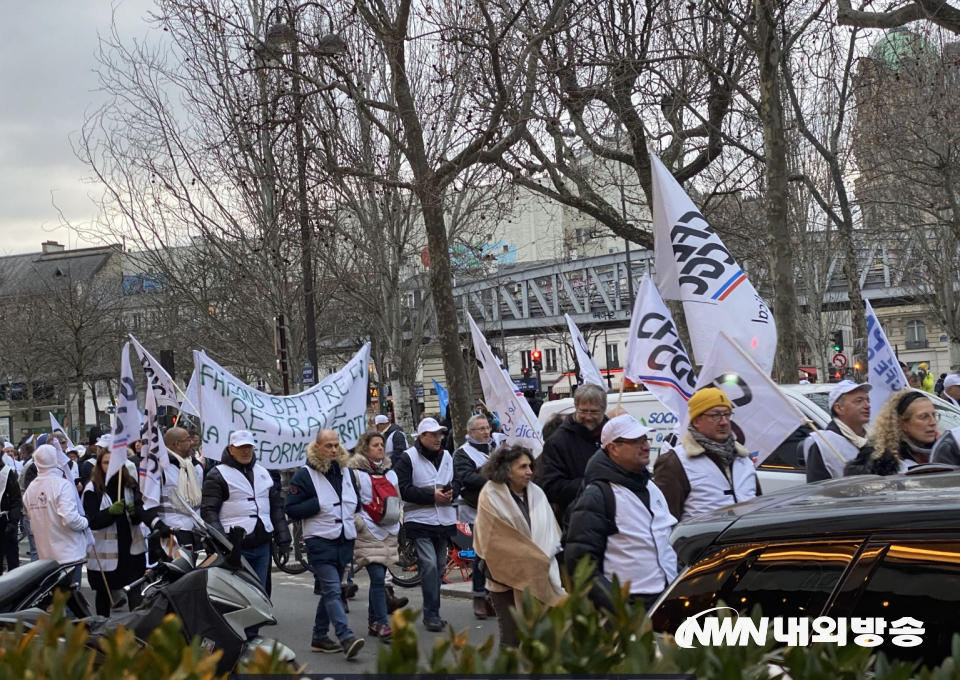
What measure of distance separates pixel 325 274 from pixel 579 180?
35.4 feet

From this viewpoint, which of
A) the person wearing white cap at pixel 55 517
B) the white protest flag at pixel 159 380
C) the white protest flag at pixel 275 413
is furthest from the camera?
the white protest flag at pixel 159 380

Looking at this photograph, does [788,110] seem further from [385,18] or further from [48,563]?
[48,563]

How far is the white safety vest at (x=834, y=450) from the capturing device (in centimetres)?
679

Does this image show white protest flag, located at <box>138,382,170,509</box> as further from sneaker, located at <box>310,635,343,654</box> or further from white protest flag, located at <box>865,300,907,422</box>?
white protest flag, located at <box>865,300,907,422</box>

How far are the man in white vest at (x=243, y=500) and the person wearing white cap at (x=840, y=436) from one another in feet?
13.9

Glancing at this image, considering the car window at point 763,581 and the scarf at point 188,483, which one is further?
the scarf at point 188,483

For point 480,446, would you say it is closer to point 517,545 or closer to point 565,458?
point 565,458

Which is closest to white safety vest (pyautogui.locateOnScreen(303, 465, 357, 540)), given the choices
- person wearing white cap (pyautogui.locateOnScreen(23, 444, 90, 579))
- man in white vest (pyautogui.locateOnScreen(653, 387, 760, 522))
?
person wearing white cap (pyautogui.locateOnScreen(23, 444, 90, 579))

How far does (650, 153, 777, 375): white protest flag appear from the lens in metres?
7.76

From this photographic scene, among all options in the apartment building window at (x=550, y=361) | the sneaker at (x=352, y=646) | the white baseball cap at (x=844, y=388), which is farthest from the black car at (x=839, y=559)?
the apartment building window at (x=550, y=361)

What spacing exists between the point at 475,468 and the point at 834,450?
137 inches

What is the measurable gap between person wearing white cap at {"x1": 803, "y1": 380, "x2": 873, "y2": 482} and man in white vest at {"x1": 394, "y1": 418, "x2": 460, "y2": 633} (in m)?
3.38

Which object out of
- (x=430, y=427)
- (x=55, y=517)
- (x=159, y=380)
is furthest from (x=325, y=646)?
(x=159, y=380)

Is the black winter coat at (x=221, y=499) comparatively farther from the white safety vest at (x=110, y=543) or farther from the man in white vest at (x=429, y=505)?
the white safety vest at (x=110, y=543)
